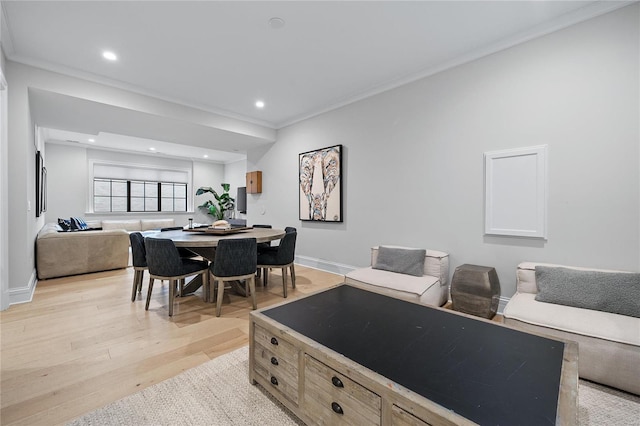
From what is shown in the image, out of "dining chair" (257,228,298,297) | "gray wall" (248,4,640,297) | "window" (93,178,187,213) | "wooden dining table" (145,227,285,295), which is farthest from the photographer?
"window" (93,178,187,213)

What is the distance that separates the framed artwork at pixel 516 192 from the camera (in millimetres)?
2553

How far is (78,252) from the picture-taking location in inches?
165

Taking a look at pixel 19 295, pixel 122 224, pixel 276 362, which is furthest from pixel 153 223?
pixel 276 362

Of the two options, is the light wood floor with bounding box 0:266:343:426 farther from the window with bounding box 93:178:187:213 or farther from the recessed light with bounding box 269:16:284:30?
the window with bounding box 93:178:187:213

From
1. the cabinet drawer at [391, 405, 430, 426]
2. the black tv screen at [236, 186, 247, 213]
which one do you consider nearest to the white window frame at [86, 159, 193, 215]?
the black tv screen at [236, 186, 247, 213]

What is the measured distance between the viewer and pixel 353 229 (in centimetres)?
421

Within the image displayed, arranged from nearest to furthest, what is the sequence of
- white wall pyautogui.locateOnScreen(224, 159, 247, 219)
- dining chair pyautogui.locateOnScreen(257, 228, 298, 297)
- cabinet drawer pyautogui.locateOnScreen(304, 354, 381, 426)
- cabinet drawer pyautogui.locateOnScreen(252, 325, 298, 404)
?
cabinet drawer pyautogui.locateOnScreen(304, 354, 381, 426)
cabinet drawer pyautogui.locateOnScreen(252, 325, 298, 404)
dining chair pyautogui.locateOnScreen(257, 228, 298, 297)
white wall pyautogui.locateOnScreen(224, 159, 247, 219)

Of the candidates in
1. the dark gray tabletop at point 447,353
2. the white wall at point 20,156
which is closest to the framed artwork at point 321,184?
the dark gray tabletop at point 447,353

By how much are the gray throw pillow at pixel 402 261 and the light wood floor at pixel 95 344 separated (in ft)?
4.39

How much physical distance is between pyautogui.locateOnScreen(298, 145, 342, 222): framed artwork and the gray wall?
0.16m

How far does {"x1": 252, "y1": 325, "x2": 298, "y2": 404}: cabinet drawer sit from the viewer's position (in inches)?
55.6

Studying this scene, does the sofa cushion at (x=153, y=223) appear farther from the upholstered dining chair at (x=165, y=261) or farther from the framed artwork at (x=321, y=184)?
the upholstered dining chair at (x=165, y=261)

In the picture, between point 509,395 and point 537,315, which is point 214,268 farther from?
point 537,315

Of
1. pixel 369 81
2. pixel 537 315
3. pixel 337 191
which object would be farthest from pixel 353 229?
pixel 537 315
